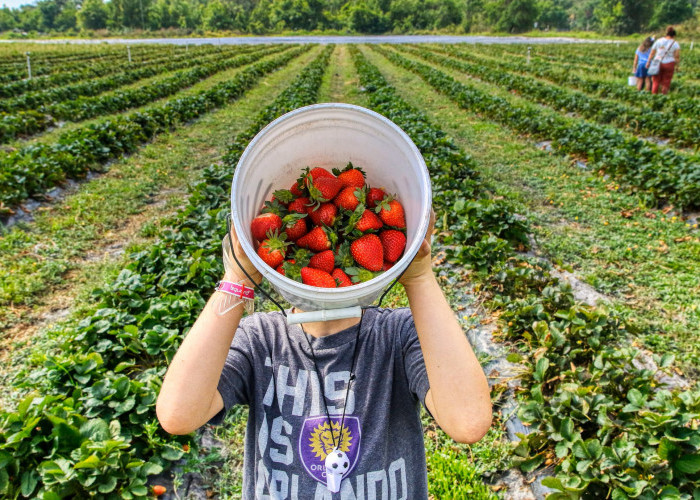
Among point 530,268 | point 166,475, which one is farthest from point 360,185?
point 530,268

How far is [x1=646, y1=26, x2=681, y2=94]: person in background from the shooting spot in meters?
10.9

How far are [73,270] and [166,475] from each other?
3071 millimetres

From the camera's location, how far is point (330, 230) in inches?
44.9

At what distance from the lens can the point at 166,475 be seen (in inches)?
95.8

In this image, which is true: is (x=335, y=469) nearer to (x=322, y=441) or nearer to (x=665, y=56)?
(x=322, y=441)

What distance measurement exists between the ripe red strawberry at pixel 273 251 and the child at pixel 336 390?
0.17 feet

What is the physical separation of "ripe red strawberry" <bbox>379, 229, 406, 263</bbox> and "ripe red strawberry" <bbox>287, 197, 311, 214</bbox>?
0.22 meters

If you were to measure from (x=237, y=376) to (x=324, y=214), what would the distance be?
518 millimetres

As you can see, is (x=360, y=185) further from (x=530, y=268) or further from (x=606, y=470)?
(x=530, y=268)

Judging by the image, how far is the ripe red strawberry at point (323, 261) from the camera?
3.60 ft

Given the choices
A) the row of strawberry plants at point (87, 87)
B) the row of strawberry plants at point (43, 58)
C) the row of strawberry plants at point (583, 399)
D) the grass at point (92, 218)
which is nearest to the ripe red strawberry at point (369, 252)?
the row of strawberry plants at point (583, 399)

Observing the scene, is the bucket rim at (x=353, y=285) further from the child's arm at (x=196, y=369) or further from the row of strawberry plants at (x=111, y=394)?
the row of strawberry plants at (x=111, y=394)

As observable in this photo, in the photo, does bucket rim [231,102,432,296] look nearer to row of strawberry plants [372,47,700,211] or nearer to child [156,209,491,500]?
child [156,209,491,500]

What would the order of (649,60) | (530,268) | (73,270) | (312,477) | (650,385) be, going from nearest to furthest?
(312,477) < (650,385) < (530,268) < (73,270) < (649,60)
